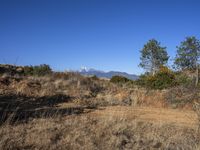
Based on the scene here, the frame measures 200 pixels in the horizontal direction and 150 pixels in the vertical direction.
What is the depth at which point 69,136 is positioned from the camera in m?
6.79

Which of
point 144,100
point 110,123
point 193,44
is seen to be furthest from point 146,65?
point 110,123

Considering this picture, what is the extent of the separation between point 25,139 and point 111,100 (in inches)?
A: 322

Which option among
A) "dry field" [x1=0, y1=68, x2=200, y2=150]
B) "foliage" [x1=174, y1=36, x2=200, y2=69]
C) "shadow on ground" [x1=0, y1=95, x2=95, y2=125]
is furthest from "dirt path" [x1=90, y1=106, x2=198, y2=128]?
"foliage" [x1=174, y1=36, x2=200, y2=69]

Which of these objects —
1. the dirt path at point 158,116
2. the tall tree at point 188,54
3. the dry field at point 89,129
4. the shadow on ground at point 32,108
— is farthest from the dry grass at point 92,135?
the tall tree at point 188,54

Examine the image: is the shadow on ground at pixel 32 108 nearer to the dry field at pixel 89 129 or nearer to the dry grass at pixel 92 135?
the dry field at pixel 89 129

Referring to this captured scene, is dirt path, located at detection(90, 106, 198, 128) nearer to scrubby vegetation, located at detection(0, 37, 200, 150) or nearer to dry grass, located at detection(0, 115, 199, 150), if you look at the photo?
scrubby vegetation, located at detection(0, 37, 200, 150)

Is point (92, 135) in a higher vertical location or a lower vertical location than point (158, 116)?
lower

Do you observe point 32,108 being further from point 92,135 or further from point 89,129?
point 92,135

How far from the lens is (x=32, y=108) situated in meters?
11.0

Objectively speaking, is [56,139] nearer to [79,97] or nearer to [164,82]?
[79,97]

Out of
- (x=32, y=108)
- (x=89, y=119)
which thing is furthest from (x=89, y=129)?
(x=32, y=108)

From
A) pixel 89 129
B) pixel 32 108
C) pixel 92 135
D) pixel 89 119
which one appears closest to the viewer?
pixel 92 135

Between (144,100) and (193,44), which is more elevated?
(193,44)

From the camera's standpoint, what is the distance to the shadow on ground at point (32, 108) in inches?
361
